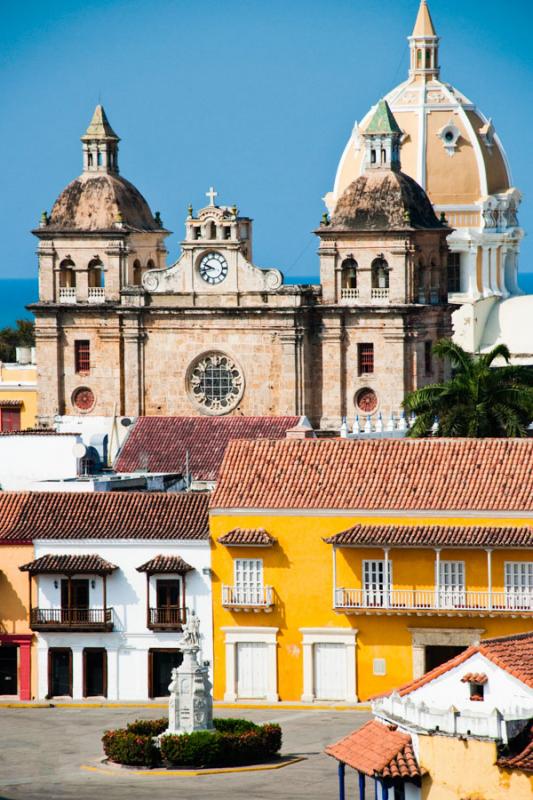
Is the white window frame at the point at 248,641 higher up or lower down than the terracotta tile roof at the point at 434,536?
lower down

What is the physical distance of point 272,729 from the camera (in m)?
62.5

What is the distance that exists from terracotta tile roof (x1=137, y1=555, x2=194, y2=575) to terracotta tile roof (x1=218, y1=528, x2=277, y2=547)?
1.13 m

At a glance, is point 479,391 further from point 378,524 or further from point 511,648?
point 511,648

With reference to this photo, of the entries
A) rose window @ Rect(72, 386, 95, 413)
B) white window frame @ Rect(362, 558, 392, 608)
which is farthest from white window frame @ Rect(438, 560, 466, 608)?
rose window @ Rect(72, 386, 95, 413)

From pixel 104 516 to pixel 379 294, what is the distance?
39.2m

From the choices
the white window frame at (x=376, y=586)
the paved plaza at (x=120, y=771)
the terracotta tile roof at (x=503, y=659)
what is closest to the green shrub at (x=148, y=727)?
the paved plaza at (x=120, y=771)

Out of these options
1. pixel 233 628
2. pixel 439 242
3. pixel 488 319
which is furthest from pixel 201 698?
pixel 488 319

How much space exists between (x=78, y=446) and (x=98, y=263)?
32.3 metres

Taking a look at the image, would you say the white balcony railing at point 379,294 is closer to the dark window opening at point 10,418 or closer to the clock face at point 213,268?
the clock face at point 213,268

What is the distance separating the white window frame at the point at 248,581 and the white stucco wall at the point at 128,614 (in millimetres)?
717

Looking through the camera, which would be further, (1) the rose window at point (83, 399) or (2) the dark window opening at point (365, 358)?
(1) the rose window at point (83, 399)

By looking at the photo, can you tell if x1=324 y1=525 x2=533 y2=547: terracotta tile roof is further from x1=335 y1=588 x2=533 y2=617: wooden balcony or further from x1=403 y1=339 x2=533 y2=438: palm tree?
x1=403 y1=339 x2=533 y2=438: palm tree

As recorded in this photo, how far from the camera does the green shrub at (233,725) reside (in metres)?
63.0

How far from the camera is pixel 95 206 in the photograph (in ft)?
378
